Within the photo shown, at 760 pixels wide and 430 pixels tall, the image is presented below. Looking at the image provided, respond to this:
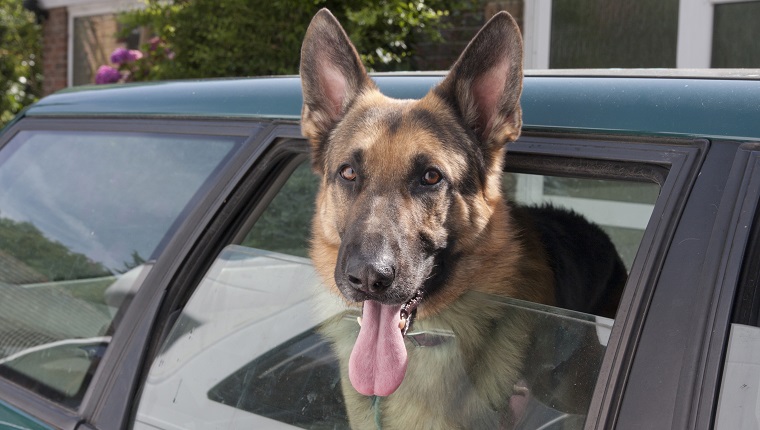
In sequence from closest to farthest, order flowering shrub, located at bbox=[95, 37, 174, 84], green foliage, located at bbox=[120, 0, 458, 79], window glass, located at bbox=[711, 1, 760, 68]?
window glass, located at bbox=[711, 1, 760, 68]
green foliage, located at bbox=[120, 0, 458, 79]
flowering shrub, located at bbox=[95, 37, 174, 84]

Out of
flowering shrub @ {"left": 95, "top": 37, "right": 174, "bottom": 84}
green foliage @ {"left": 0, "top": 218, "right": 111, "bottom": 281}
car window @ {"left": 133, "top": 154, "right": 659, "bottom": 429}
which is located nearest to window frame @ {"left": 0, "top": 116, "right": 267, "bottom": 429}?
car window @ {"left": 133, "top": 154, "right": 659, "bottom": 429}

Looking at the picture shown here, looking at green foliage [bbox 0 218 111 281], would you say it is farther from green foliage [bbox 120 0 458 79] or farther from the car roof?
green foliage [bbox 120 0 458 79]

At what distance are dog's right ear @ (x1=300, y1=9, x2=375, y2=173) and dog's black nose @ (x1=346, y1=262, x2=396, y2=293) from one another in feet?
1.74

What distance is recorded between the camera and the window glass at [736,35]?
5785 mm

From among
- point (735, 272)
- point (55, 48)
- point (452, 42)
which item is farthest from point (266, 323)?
point (55, 48)

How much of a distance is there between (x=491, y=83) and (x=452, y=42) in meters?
5.34

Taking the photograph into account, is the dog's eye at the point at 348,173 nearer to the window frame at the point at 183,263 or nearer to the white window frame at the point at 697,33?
the window frame at the point at 183,263

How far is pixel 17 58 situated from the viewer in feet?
40.3

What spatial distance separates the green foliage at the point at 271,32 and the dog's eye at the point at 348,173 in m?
4.12

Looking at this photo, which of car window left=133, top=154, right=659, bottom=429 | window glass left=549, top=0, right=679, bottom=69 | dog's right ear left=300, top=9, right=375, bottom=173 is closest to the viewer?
car window left=133, top=154, right=659, bottom=429

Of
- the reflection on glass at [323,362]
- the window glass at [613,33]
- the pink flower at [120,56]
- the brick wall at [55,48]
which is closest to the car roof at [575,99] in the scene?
the reflection on glass at [323,362]

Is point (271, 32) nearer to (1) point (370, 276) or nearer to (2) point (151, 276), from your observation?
(2) point (151, 276)

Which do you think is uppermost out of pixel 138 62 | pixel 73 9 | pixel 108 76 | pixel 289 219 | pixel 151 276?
pixel 73 9

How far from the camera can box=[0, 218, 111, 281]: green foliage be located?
2.72m
